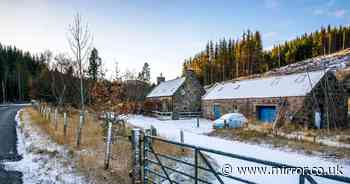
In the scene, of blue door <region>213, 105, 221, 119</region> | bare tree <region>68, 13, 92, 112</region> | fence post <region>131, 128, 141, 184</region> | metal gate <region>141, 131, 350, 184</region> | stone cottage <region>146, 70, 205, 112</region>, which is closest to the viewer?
metal gate <region>141, 131, 350, 184</region>

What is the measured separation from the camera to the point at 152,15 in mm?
14047

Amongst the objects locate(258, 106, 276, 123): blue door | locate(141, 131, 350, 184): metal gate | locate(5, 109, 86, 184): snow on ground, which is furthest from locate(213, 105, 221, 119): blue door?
locate(5, 109, 86, 184): snow on ground

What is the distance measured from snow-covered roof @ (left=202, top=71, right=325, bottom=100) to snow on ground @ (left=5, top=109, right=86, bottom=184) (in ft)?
47.9

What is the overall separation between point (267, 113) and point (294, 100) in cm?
278

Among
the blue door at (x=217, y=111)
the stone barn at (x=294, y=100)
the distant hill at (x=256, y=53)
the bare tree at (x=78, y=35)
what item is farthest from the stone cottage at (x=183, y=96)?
the distant hill at (x=256, y=53)

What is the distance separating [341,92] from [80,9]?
67.8 feet

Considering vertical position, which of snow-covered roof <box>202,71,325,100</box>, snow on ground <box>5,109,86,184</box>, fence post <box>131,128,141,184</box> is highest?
snow-covered roof <box>202,71,325,100</box>

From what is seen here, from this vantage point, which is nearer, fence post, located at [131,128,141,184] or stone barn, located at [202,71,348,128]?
fence post, located at [131,128,141,184]

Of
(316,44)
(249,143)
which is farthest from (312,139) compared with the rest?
(316,44)

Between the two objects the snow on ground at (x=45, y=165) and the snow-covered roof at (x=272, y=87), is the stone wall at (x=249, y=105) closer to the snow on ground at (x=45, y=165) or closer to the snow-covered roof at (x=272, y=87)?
the snow-covered roof at (x=272, y=87)

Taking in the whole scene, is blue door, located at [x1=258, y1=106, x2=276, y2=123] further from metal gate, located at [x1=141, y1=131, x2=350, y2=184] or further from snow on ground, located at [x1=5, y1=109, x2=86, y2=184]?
snow on ground, located at [x1=5, y1=109, x2=86, y2=184]

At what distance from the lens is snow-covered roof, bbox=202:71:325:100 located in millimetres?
17812

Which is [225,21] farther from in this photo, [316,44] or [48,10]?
[316,44]

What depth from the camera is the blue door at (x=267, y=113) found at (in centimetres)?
1900
